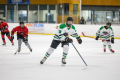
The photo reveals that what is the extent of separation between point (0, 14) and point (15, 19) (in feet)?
3.69

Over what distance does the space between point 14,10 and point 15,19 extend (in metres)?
0.59

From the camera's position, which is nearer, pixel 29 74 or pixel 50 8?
pixel 29 74

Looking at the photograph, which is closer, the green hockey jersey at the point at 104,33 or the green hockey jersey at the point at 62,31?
→ the green hockey jersey at the point at 62,31

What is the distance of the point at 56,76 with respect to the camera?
3701 mm

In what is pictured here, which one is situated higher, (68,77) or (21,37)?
(21,37)

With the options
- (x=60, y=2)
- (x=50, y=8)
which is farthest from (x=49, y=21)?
(x=60, y=2)

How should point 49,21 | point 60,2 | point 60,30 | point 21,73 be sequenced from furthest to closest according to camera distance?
point 60,2
point 49,21
point 60,30
point 21,73

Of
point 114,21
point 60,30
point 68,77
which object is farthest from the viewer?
point 114,21

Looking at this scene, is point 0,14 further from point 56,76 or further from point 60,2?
point 56,76

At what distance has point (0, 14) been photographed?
15422mm

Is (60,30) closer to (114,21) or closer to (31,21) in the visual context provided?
(114,21)

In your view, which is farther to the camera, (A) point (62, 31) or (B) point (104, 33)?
(B) point (104, 33)

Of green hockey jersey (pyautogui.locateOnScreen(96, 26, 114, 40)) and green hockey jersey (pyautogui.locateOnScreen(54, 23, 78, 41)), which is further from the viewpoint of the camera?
green hockey jersey (pyautogui.locateOnScreen(96, 26, 114, 40))

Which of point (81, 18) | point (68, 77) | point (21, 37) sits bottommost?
point (68, 77)
